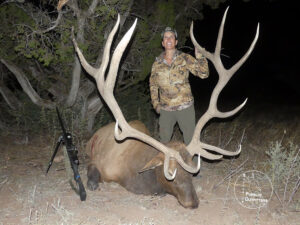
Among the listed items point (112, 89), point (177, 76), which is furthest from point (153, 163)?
point (177, 76)

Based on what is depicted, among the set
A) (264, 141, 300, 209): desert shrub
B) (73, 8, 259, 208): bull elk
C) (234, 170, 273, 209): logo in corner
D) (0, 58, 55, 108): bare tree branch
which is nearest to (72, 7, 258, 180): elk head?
(73, 8, 259, 208): bull elk

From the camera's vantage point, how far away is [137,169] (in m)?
4.11

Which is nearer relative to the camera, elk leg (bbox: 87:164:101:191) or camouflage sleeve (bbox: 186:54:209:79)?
camouflage sleeve (bbox: 186:54:209:79)

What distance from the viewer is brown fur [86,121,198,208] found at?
374 cm

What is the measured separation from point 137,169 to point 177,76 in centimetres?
133

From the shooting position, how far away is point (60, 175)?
4.96 meters

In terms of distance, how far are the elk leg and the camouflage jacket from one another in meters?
1.31

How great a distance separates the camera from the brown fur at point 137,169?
374 cm

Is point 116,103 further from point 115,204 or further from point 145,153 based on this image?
point 115,204

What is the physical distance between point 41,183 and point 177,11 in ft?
14.8

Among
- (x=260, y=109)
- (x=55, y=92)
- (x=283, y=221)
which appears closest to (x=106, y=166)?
(x=283, y=221)

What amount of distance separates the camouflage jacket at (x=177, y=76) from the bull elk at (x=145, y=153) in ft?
0.78

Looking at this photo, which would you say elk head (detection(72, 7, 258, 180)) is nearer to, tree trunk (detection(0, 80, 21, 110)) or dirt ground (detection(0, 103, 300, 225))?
dirt ground (detection(0, 103, 300, 225))

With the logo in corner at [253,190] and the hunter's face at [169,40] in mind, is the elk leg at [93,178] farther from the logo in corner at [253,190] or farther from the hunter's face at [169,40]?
the hunter's face at [169,40]
